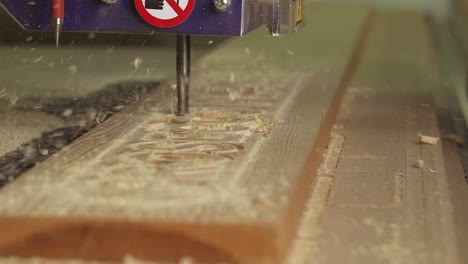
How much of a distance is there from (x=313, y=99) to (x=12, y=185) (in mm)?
1139

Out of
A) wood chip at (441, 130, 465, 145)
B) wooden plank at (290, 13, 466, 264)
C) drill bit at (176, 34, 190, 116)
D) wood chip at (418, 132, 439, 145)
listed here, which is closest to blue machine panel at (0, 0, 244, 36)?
drill bit at (176, 34, 190, 116)

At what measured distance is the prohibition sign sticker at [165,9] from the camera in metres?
1.82

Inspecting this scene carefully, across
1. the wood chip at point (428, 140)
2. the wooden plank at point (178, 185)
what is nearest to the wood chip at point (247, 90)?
the wooden plank at point (178, 185)

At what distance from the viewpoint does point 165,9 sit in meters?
1.82

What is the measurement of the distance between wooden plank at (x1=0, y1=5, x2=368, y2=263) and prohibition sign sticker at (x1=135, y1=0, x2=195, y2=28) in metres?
0.27

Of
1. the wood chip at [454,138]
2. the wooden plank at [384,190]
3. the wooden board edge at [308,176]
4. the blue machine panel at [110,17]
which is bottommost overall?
the wood chip at [454,138]

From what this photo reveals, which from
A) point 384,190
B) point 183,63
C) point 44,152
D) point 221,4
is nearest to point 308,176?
point 384,190

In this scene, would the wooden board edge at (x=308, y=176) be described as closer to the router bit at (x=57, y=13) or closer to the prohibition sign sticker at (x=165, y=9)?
the prohibition sign sticker at (x=165, y=9)

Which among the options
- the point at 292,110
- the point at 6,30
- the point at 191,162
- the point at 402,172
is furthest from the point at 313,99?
the point at 6,30

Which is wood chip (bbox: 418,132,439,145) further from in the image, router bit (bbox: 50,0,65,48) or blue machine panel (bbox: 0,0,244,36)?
router bit (bbox: 50,0,65,48)

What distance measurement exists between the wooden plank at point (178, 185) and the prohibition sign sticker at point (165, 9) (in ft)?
0.89

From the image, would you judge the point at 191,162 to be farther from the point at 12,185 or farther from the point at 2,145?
the point at 2,145

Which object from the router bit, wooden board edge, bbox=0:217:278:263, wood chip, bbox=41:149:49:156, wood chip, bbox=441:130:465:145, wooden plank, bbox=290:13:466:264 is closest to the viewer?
wooden board edge, bbox=0:217:278:263

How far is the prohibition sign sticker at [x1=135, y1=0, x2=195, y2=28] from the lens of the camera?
1816mm
